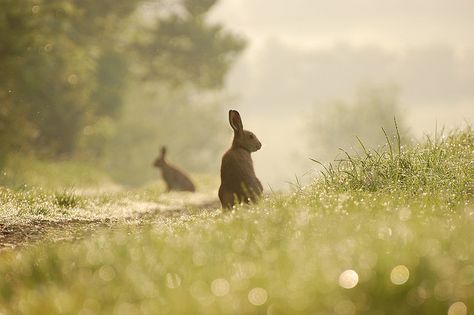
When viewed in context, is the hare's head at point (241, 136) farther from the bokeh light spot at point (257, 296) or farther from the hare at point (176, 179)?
the hare at point (176, 179)

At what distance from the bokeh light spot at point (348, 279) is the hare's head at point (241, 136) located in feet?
18.3

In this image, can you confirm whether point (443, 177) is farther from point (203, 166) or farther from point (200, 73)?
point (203, 166)

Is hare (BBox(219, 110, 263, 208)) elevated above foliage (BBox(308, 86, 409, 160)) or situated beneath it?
situated beneath

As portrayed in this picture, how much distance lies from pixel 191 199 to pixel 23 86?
12.9 metres

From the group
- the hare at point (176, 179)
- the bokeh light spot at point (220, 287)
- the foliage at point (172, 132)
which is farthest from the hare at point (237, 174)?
the foliage at point (172, 132)

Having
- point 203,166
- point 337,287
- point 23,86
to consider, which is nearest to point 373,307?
point 337,287

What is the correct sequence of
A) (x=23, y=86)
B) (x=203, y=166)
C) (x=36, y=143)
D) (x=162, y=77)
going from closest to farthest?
(x=23, y=86) → (x=36, y=143) → (x=162, y=77) → (x=203, y=166)

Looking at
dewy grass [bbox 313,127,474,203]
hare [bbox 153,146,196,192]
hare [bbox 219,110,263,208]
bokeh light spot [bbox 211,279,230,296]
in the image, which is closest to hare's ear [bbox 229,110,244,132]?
hare [bbox 219,110,263,208]

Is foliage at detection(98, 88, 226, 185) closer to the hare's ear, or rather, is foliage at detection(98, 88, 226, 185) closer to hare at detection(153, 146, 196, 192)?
hare at detection(153, 146, 196, 192)

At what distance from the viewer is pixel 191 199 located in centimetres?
1923

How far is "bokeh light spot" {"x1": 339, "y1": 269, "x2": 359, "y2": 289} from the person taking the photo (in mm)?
5320

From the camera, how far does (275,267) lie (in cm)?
580

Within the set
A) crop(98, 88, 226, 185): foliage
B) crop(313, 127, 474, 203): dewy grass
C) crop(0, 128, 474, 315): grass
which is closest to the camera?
crop(0, 128, 474, 315): grass

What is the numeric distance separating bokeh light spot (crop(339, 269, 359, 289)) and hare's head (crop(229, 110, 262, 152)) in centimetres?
556
